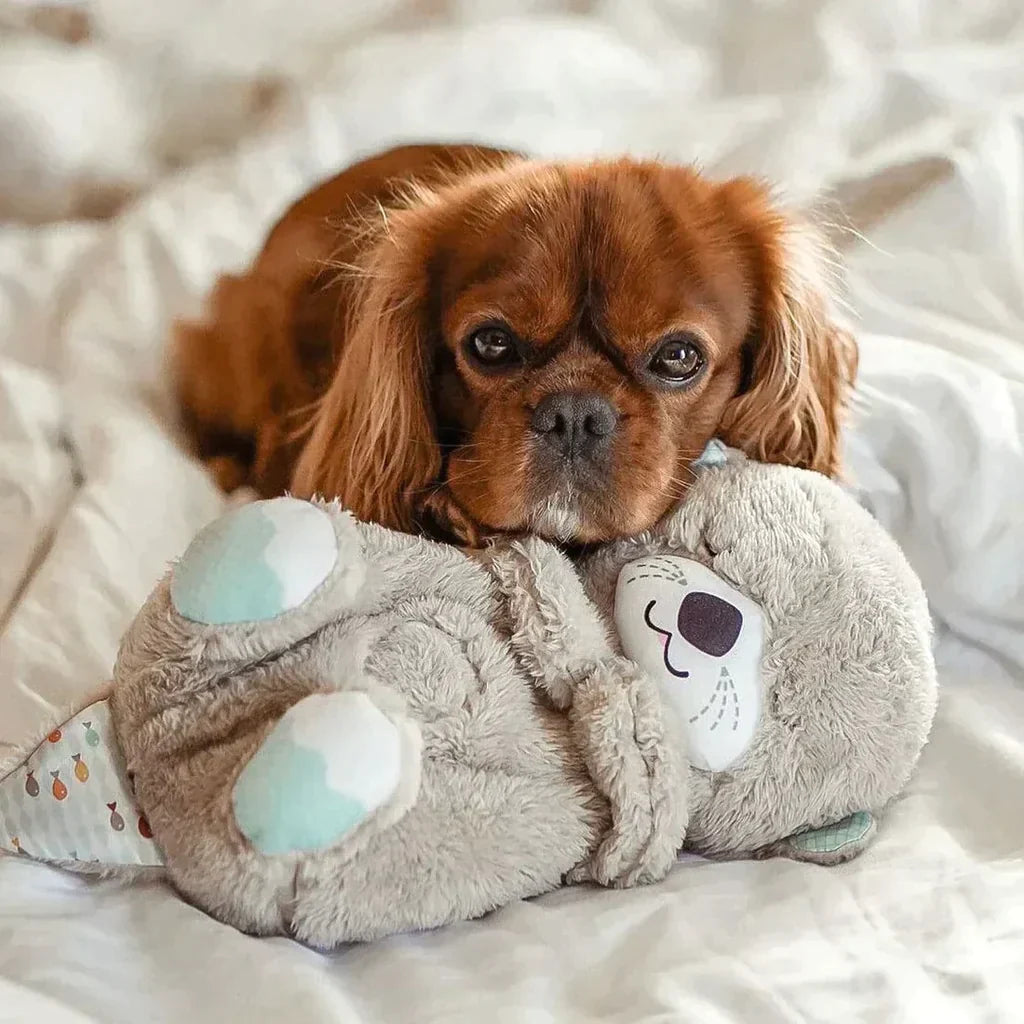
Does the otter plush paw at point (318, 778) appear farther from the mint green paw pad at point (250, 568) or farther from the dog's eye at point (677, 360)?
the dog's eye at point (677, 360)

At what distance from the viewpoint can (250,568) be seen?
31.3 inches

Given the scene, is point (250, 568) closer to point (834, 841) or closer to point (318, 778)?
point (318, 778)

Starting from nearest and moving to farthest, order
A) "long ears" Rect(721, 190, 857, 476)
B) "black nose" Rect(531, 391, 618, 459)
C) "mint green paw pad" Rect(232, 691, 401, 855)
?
"mint green paw pad" Rect(232, 691, 401, 855) < "black nose" Rect(531, 391, 618, 459) < "long ears" Rect(721, 190, 857, 476)

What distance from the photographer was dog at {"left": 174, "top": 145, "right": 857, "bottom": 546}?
1024 mm

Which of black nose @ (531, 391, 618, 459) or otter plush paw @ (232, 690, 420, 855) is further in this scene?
black nose @ (531, 391, 618, 459)

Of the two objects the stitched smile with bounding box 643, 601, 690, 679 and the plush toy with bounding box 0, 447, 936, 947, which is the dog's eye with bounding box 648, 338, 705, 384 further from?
the stitched smile with bounding box 643, 601, 690, 679

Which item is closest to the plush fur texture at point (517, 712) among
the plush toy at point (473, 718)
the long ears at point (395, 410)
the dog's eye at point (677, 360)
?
the plush toy at point (473, 718)

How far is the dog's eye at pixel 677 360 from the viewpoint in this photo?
1.07 metres

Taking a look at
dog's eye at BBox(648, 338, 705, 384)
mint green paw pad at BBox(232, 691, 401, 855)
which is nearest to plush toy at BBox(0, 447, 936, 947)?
mint green paw pad at BBox(232, 691, 401, 855)

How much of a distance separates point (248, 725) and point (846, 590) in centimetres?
47

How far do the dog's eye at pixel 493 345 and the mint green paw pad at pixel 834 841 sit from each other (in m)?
0.48

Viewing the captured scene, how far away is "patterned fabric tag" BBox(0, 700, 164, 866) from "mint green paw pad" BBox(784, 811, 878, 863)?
48cm

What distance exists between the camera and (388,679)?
844 mm

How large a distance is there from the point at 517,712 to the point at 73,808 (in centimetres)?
31
